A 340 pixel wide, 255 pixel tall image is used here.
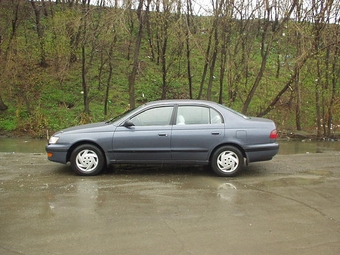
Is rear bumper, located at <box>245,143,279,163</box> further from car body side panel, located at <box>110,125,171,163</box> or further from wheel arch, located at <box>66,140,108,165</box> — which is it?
wheel arch, located at <box>66,140,108,165</box>

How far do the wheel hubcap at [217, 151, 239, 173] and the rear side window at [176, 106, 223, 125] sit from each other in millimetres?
636

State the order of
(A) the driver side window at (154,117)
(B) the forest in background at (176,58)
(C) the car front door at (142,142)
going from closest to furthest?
1. (C) the car front door at (142,142)
2. (A) the driver side window at (154,117)
3. (B) the forest in background at (176,58)

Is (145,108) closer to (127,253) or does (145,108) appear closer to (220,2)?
(127,253)

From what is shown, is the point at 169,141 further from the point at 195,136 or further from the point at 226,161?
the point at 226,161

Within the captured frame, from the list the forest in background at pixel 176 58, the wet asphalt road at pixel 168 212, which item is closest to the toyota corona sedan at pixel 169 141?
the wet asphalt road at pixel 168 212

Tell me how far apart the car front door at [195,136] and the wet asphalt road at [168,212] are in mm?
440

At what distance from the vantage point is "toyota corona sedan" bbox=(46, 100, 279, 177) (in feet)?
23.6

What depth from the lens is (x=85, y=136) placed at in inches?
284

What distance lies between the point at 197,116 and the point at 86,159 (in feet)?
7.46

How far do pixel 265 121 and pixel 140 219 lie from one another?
3733 millimetres

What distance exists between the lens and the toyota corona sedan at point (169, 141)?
7180 mm

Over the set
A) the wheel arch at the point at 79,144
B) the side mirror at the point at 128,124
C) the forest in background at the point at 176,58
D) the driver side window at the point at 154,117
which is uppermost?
the forest in background at the point at 176,58

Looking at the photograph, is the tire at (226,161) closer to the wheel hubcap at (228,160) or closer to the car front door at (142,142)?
the wheel hubcap at (228,160)

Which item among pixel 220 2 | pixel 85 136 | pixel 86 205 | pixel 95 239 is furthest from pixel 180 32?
pixel 95 239
